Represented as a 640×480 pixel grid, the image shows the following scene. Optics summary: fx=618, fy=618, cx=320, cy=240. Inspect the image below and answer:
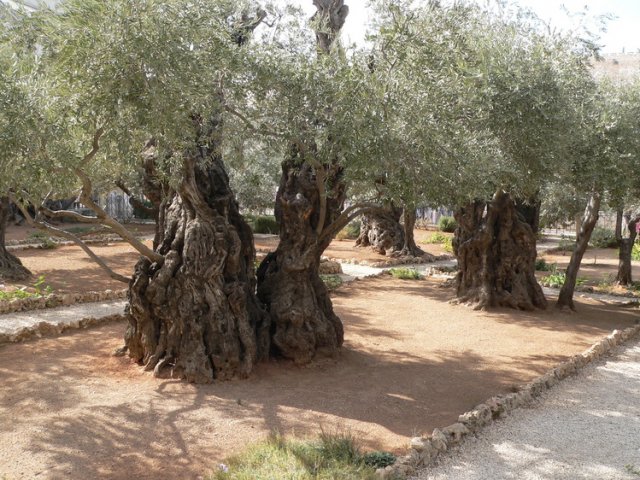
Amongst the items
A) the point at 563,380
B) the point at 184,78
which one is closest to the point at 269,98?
the point at 184,78

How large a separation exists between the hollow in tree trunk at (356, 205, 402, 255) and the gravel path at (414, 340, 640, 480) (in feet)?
47.3

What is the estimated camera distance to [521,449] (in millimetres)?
5918

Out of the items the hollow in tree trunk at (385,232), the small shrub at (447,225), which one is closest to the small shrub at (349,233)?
the hollow in tree trunk at (385,232)

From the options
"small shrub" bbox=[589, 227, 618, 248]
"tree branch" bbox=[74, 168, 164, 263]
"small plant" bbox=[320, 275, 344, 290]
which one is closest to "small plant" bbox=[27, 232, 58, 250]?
"small plant" bbox=[320, 275, 344, 290]

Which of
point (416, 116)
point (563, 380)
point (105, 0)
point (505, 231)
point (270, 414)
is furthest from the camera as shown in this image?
point (505, 231)

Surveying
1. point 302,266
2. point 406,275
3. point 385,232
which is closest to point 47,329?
point 302,266

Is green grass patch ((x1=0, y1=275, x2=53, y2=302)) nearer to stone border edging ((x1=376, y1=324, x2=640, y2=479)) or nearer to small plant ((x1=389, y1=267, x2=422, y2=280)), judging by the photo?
stone border edging ((x1=376, y1=324, x2=640, y2=479))

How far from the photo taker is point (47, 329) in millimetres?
9586

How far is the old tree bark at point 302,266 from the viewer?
8.25 metres

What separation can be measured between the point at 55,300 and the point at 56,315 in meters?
0.86

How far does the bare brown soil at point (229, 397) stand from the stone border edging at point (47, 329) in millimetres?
236

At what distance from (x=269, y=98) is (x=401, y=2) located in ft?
6.49

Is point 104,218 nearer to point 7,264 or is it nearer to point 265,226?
point 7,264

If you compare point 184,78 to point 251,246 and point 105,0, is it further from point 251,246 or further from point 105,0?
point 251,246
